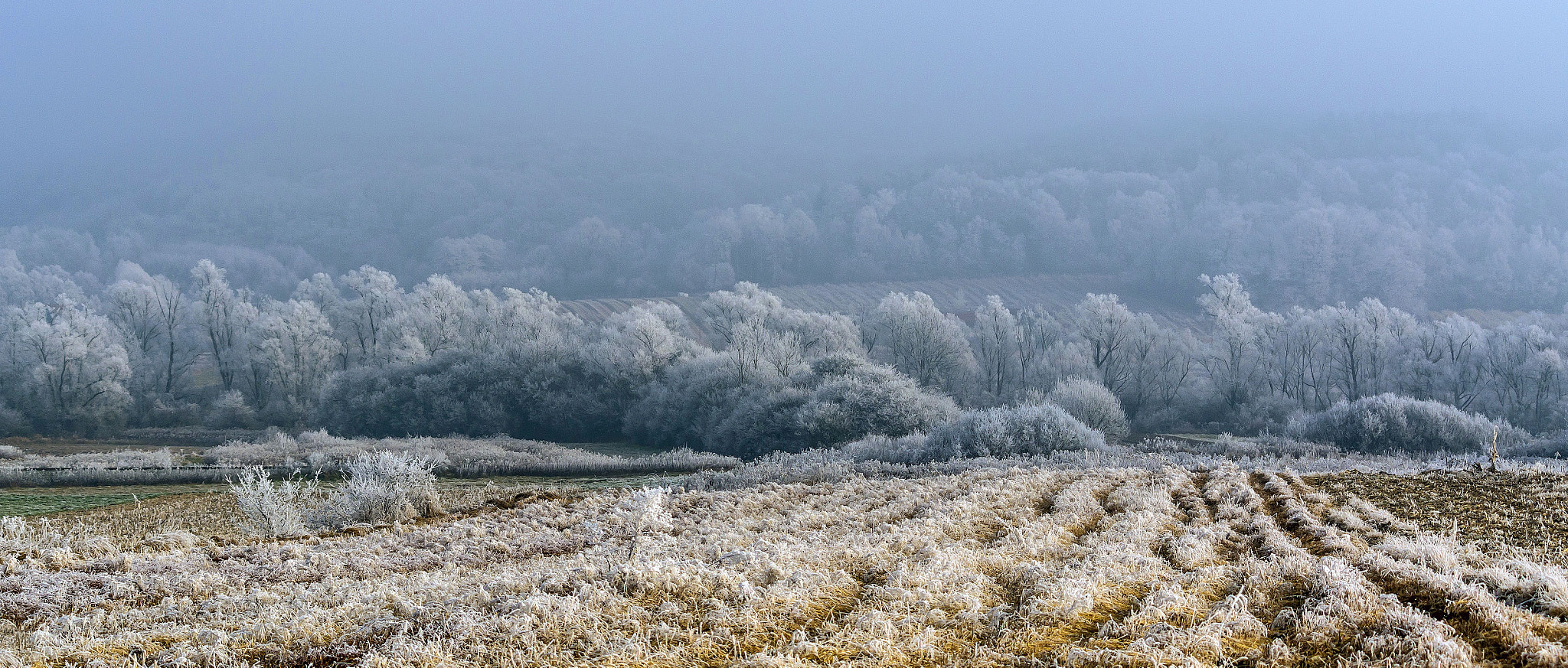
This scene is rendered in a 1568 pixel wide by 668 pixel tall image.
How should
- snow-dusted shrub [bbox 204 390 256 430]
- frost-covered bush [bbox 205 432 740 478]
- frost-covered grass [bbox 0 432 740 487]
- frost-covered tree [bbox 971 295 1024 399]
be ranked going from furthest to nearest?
frost-covered tree [bbox 971 295 1024 399]
snow-dusted shrub [bbox 204 390 256 430]
frost-covered bush [bbox 205 432 740 478]
frost-covered grass [bbox 0 432 740 487]

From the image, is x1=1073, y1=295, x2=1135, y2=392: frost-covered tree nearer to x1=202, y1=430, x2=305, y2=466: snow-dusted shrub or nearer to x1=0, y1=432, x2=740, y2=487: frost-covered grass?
x1=0, y1=432, x2=740, y2=487: frost-covered grass

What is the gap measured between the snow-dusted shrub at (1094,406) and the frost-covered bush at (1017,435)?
20.8 metres

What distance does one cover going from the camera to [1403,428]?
36125mm

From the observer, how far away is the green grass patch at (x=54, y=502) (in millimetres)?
25000

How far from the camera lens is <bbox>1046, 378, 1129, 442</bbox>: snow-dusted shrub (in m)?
55.4

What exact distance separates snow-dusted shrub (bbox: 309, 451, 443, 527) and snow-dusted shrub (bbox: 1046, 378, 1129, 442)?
42.3 m

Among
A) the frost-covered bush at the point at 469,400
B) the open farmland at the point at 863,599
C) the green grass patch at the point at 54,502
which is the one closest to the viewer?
the open farmland at the point at 863,599

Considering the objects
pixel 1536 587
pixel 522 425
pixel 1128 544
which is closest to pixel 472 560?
pixel 1128 544

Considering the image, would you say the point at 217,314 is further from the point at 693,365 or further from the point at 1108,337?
the point at 1108,337

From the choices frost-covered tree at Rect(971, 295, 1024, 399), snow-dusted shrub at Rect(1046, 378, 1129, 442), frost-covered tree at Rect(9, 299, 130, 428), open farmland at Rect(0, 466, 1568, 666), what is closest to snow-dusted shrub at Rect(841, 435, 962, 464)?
open farmland at Rect(0, 466, 1568, 666)

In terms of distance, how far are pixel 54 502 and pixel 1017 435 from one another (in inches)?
1242

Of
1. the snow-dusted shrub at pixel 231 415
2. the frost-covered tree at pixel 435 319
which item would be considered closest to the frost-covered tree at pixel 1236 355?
the frost-covered tree at pixel 435 319

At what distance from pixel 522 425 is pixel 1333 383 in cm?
6607

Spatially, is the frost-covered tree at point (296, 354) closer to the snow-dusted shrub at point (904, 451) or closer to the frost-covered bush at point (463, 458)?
the frost-covered bush at point (463, 458)
